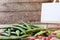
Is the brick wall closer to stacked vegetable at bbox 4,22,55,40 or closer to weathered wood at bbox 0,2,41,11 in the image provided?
weathered wood at bbox 0,2,41,11

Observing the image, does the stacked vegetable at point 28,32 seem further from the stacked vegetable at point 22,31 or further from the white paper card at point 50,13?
the white paper card at point 50,13

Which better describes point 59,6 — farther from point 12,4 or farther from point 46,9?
point 12,4

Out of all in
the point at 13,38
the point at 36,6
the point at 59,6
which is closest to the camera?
the point at 13,38

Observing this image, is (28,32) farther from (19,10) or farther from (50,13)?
(19,10)

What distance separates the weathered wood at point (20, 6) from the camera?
1.74 m

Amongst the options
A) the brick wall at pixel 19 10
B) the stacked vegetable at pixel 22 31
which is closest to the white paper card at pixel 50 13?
the stacked vegetable at pixel 22 31

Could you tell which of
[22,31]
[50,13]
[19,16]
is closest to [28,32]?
[22,31]

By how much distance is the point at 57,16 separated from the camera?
1.23 meters

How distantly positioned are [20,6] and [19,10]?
5cm

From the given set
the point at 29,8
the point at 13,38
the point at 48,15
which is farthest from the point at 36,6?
the point at 13,38

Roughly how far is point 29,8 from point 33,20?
141mm

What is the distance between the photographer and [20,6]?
5.72ft

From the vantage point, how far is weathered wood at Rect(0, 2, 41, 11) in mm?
1737

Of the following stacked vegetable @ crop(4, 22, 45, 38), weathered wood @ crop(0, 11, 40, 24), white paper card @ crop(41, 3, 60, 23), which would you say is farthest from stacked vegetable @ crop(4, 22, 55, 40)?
weathered wood @ crop(0, 11, 40, 24)
